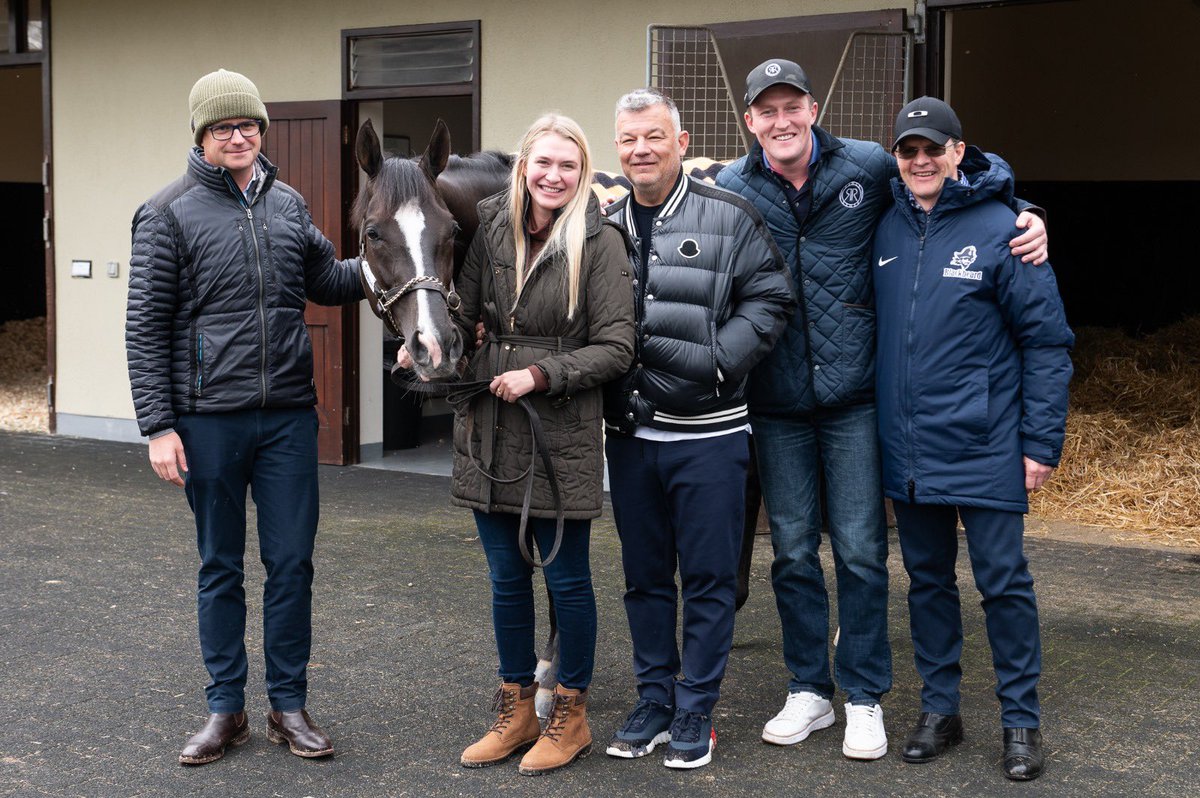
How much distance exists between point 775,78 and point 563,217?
27.7 inches

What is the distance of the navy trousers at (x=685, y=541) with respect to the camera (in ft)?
11.1

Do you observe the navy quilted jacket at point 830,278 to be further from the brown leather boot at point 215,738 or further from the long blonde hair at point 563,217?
the brown leather boot at point 215,738

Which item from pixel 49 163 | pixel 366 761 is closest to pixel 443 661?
pixel 366 761

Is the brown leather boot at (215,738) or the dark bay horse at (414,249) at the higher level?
the dark bay horse at (414,249)

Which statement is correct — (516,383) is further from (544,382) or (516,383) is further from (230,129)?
(230,129)

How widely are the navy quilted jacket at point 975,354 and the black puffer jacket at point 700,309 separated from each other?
0.38 m

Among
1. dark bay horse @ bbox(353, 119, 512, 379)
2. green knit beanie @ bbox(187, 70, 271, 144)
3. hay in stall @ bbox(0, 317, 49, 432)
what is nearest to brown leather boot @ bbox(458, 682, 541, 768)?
dark bay horse @ bbox(353, 119, 512, 379)

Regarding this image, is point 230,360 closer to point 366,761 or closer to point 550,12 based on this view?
point 366,761

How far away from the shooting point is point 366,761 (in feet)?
11.5

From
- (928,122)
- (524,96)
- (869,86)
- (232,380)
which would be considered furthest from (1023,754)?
(524,96)

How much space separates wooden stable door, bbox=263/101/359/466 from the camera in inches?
327

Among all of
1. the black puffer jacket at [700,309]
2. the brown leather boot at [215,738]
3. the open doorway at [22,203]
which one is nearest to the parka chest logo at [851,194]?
the black puffer jacket at [700,309]

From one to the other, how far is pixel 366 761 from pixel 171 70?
693cm

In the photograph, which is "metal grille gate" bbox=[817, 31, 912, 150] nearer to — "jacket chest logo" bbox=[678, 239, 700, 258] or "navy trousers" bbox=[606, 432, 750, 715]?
"jacket chest logo" bbox=[678, 239, 700, 258]
